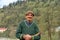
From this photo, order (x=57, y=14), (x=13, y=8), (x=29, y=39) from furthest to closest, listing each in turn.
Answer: (x=13, y=8)
(x=57, y=14)
(x=29, y=39)

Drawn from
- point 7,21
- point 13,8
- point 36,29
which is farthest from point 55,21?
point 13,8

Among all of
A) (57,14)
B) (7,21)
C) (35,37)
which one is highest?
(35,37)

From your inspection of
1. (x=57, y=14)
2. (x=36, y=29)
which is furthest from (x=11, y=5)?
(x=36, y=29)

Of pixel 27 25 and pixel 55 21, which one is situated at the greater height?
pixel 27 25

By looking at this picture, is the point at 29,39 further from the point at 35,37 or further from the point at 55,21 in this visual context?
→ the point at 55,21

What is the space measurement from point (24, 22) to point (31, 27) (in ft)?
0.40

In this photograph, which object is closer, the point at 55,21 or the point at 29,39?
the point at 29,39

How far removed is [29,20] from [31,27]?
0.11 meters

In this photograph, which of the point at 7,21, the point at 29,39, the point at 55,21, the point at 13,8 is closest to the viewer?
the point at 29,39

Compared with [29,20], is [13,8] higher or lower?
lower

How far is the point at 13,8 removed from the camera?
174 ft

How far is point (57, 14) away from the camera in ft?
73.5

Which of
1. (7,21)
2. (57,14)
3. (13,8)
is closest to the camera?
(57,14)

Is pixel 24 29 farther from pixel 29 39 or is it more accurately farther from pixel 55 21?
pixel 55 21
